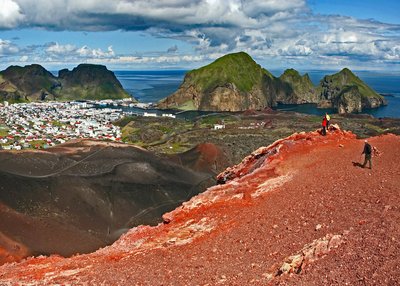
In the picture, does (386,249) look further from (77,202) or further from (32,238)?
(77,202)

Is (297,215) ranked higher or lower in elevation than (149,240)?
higher

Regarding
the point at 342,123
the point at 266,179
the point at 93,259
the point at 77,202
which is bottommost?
the point at 342,123

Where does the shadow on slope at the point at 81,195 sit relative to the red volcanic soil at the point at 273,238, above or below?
below

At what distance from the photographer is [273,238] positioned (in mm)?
19922

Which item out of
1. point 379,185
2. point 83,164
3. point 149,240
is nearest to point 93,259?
point 149,240

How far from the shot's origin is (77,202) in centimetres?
5338

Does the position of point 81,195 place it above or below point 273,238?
below

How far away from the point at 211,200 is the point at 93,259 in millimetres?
7958

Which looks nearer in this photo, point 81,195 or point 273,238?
point 273,238

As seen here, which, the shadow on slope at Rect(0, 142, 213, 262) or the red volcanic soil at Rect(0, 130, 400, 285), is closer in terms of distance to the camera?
the red volcanic soil at Rect(0, 130, 400, 285)

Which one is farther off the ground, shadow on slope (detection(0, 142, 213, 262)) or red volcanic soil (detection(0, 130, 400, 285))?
red volcanic soil (detection(0, 130, 400, 285))

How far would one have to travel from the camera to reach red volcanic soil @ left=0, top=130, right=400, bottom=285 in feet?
52.2

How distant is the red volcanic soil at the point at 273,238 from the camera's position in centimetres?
1592

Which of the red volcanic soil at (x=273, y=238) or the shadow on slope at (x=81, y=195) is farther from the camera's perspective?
the shadow on slope at (x=81, y=195)
